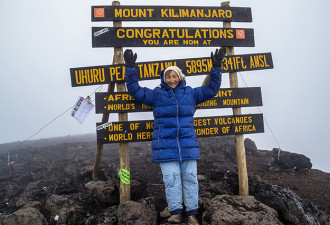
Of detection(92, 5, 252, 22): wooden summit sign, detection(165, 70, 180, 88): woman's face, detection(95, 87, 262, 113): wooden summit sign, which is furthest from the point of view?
detection(92, 5, 252, 22): wooden summit sign

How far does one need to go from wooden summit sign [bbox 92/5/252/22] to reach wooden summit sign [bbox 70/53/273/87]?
1.03m

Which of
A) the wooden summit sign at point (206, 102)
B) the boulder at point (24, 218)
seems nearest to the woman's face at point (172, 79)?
the wooden summit sign at point (206, 102)

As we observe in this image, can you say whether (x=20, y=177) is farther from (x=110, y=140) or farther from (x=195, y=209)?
(x=195, y=209)

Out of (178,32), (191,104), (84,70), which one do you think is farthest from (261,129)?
(84,70)

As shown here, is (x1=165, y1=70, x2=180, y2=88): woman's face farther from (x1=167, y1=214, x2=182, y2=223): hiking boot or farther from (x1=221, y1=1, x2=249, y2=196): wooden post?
(x1=167, y1=214, x2=182, y2=223): hiking boot

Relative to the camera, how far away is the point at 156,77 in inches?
189

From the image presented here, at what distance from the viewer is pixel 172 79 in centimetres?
382

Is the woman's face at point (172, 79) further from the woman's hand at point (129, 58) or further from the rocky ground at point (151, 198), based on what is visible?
the rocky ground at point (151, 198)

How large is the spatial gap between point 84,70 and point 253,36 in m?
4.37

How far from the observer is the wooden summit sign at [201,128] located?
14.7 feet

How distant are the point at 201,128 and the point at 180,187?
→ 5.52ft

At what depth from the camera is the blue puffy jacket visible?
142 inches

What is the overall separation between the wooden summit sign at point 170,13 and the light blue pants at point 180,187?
3.44m

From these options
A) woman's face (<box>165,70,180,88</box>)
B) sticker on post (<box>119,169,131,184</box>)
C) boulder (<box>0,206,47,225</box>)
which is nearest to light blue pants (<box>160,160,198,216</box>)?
sticker on post (<box>119,169,131,184</box>)
